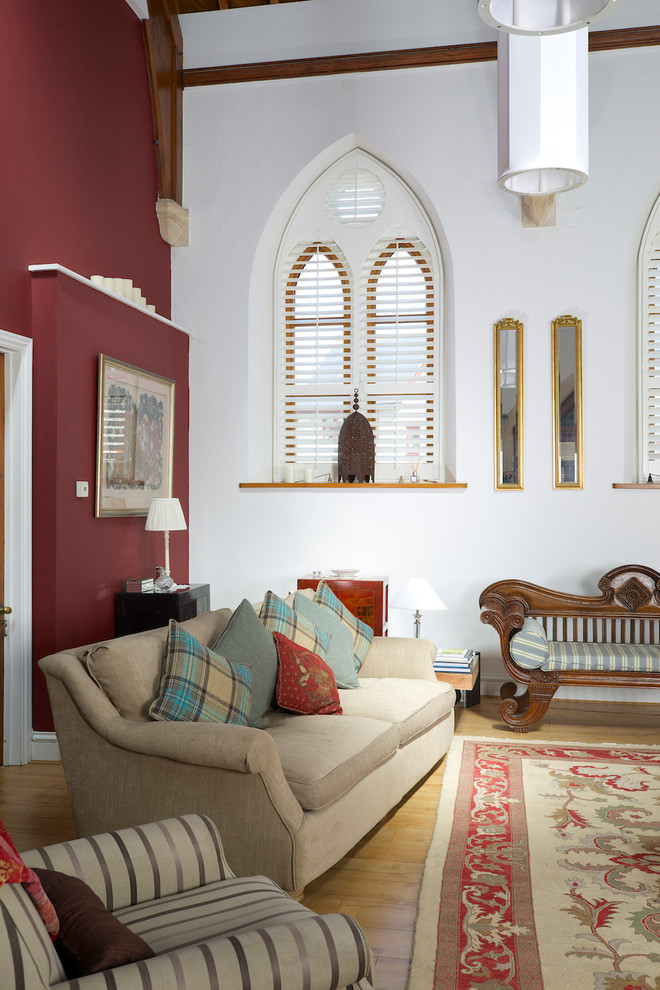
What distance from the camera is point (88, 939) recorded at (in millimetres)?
1535

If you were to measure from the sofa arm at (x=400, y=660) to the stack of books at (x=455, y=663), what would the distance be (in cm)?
66

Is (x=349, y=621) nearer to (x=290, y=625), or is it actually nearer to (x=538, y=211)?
(x=290, y=625)

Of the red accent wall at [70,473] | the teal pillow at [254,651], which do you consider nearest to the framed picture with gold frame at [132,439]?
the red accent wall at [70,473]

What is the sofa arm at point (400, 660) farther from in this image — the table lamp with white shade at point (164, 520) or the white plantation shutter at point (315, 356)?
the white plantation shutter at point (315, 356)

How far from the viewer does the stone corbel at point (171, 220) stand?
6.33 meters

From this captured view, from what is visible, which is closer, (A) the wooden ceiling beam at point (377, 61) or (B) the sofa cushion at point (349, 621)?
(B) the sofa cushion at point (349, 621)

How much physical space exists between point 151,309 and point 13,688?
261cm

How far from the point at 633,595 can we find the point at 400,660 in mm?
1817

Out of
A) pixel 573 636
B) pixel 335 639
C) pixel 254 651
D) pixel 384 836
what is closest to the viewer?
pixel 384 836

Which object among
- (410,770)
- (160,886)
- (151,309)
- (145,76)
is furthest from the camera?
(145,76)

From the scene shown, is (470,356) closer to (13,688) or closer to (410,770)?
(410,770)

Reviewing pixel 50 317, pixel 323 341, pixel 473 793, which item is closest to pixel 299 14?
pixel 323 341

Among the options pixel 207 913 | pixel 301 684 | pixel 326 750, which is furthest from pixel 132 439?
pixel 207 913

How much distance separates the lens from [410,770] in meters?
3.93
